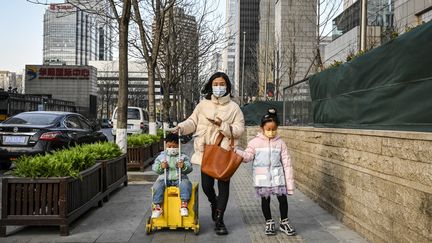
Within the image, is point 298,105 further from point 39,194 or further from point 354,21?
point 354,21

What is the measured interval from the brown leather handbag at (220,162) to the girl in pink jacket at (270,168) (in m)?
0.16

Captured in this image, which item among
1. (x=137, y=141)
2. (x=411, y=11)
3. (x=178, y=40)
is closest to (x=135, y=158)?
(x=137, y=141)

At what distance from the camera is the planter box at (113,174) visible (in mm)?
8375

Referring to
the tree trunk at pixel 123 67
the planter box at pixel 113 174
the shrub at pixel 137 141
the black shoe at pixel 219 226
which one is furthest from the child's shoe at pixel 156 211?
the shrub at pixel 137 141

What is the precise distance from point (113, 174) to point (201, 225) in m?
2.80

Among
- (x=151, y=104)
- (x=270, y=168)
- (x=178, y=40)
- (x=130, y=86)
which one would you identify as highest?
(x=130, y=86)

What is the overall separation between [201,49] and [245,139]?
8.60m

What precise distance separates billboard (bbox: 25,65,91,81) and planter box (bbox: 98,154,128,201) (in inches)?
3265

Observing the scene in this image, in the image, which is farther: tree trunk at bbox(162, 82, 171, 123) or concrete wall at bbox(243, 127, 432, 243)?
tree trunk at bbox(162, 82, 171, 123)

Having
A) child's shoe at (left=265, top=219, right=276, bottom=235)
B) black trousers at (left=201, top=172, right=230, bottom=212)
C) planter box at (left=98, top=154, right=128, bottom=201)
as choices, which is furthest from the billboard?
child's shoe at (left=265, top=219, right=276, bottom=235)

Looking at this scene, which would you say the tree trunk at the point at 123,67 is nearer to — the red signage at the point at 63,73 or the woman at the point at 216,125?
the woman at the point at 216,125

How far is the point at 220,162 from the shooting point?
20.1 ft

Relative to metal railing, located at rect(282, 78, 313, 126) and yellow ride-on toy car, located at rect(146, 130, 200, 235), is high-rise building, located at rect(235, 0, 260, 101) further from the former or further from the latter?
yellow ride-on toy car, located at rect(146, 130, 200, 235)

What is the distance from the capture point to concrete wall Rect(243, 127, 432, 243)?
184 inches
